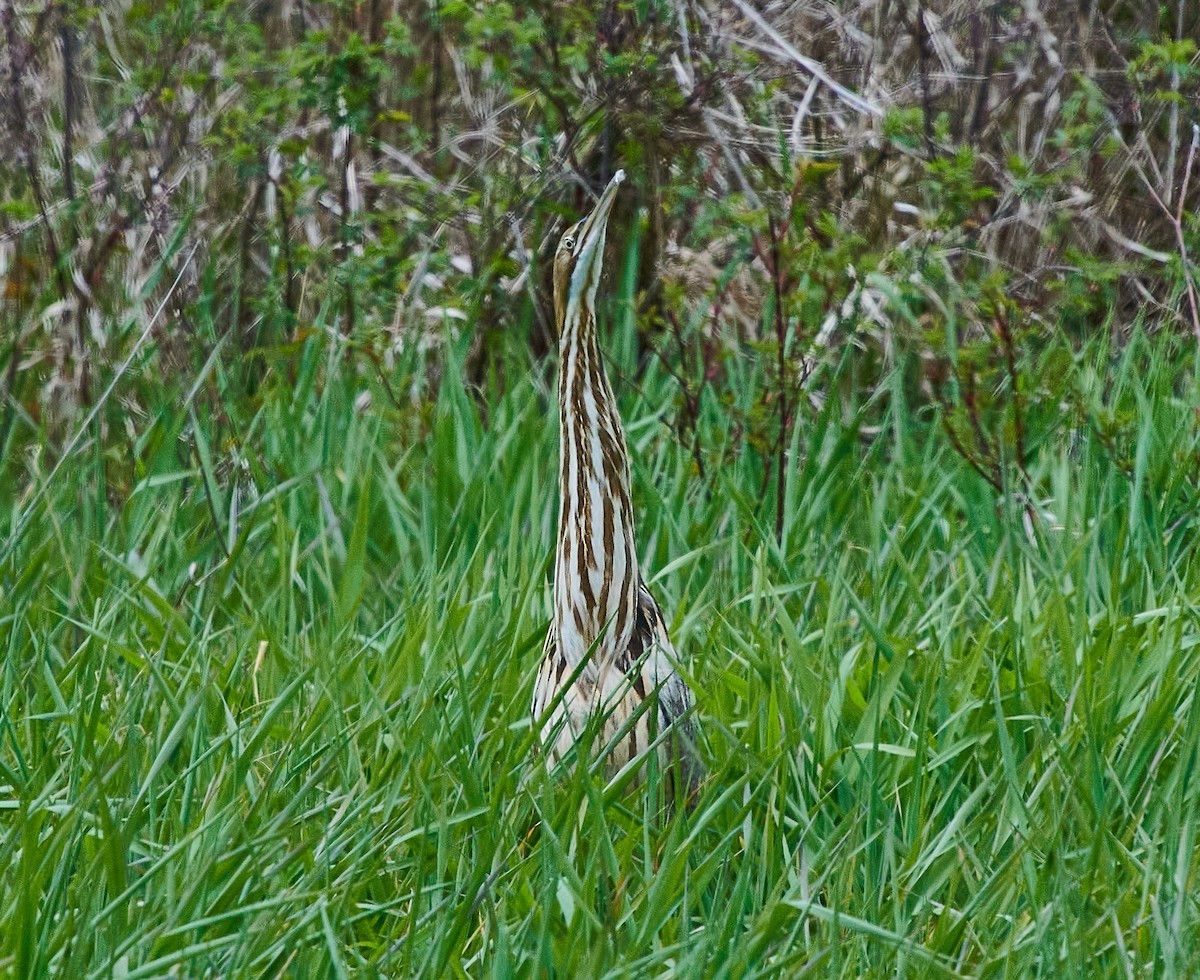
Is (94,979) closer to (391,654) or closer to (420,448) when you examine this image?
(391,654)

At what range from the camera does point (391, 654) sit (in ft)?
10.9

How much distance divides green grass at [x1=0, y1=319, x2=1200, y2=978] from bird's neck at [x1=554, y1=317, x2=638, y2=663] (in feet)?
0.66

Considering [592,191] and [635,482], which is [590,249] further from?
[592,191]

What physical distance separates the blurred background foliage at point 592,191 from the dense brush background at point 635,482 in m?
0.03

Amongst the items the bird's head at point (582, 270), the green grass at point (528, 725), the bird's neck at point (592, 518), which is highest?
the bird's head at point (582, 270)

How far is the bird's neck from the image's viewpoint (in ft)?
9.84

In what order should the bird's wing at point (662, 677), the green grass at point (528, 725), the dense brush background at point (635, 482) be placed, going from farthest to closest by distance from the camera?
the bird's wing at point (662, 677) < the dense brush background at point (635, 482) < the green grass at point (528, 725)

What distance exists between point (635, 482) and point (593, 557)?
1310 mm

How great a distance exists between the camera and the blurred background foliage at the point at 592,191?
4789mm

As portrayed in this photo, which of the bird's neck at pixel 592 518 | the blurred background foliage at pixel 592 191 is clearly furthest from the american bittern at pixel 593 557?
the blurred background foliage at pixel 592 191

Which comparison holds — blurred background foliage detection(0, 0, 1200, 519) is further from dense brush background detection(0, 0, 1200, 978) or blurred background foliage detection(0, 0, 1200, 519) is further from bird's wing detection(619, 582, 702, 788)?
bird's wing detection(619, 582, 702, 788)

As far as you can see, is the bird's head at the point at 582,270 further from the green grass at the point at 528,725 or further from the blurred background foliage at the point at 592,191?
the blurred background foliage at the point at 592,191

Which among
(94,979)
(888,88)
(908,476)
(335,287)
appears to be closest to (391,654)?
(94,979)

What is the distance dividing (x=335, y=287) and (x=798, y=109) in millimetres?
1594
